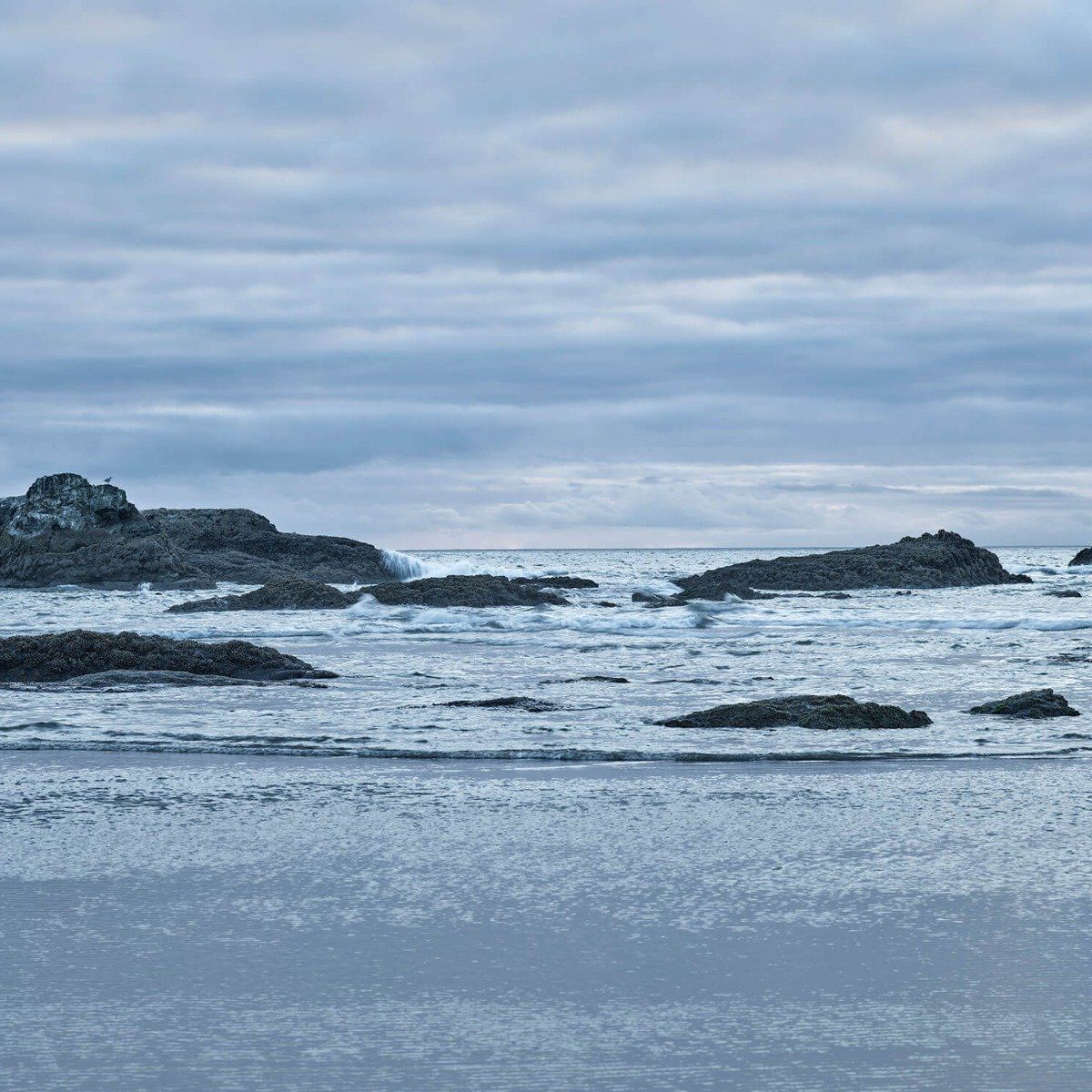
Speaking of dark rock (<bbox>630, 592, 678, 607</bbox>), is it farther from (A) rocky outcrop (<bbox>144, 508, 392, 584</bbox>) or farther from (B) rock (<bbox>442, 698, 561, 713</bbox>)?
(B) rock (<bbox>442, 698, 561, 713</bbox>)

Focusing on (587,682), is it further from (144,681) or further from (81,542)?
(81,542)

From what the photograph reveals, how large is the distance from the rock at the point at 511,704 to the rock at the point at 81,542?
137 feet

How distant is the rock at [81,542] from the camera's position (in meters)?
55.0

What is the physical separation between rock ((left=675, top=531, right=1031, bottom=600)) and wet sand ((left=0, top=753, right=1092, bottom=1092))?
33170 mm

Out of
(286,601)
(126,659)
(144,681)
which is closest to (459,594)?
(286,601)

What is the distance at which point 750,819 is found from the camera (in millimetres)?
6223

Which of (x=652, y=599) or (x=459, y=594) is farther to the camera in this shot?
(x=652, y=599)

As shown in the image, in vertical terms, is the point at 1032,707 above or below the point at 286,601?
below

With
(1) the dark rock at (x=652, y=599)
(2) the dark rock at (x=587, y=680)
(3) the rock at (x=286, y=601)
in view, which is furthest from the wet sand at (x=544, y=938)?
(1) the dark rock at (x=652, y=599)

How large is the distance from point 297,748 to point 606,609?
22585 mm

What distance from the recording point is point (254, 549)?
66.6 meters

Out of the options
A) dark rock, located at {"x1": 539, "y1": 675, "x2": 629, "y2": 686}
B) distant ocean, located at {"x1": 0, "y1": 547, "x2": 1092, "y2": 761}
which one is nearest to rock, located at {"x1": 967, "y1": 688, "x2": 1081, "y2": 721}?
distant ocean, located at {"x1": 0, "y1": 547, "x2": 1092, "y2": 761}

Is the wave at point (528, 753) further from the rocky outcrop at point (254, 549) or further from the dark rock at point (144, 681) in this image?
the rocky outcrop at point (254, 549)

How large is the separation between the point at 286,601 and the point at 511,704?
20.8 meters
